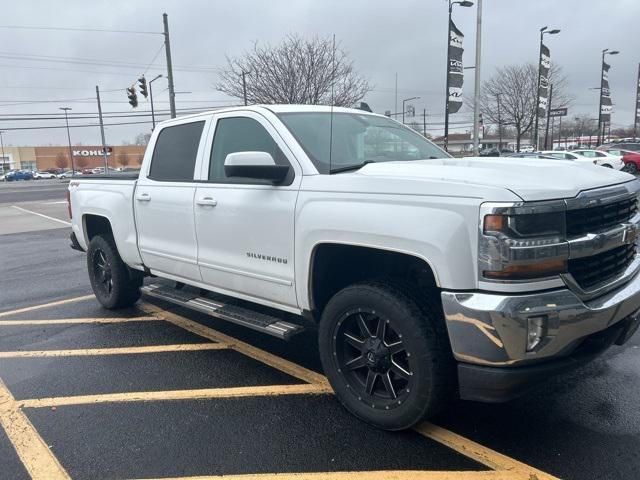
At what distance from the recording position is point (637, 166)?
104ft

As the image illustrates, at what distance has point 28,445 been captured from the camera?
3.15 meters

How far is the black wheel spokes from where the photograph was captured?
3.10 metres

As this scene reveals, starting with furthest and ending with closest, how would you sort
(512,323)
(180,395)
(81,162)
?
(81,162)
(180,395)
(512,323)

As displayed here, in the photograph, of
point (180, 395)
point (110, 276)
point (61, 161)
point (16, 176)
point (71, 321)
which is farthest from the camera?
point (61, 161)

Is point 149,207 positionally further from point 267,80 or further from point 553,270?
point 267,80

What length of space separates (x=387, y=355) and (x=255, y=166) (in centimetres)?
142

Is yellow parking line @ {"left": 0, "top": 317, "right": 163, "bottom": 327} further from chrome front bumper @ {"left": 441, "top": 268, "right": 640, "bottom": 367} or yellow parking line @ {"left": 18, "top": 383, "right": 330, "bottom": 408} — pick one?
chrome front bumper @ {"left": 441, "top": 268, "right": 640, "bottom": 367}

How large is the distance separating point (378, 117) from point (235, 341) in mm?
2399

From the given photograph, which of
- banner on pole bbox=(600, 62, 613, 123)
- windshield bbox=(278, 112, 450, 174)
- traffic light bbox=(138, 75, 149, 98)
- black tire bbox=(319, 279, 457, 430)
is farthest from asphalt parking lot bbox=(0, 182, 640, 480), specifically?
banner on pole bbox=(600, 62, 613, 123)

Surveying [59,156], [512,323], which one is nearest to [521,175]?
[512,323]

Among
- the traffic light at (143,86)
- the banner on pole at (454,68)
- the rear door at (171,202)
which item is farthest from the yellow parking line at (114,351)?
the traffic light at (143,86)

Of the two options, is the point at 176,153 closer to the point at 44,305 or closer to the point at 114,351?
the point at 114,351

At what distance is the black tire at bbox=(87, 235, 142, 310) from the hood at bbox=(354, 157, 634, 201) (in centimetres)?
342

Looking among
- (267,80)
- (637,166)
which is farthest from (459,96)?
(637,166)
